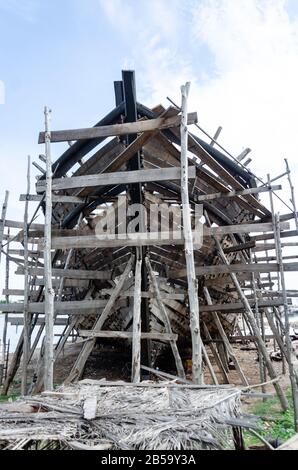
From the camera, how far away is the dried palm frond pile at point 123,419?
2283 mm

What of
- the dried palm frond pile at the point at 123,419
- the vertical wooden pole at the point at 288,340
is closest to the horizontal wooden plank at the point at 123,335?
the vertical wooden pole at the point at 288,340

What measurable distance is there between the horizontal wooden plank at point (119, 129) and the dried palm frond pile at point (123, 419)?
3.71m

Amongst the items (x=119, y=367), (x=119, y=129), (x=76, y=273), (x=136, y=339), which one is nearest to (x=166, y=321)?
(x=136, y=339)

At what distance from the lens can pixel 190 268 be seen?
16.1 feet

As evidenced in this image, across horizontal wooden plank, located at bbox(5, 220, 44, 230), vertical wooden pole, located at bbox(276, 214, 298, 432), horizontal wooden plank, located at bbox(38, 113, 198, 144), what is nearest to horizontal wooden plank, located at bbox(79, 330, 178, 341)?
vertical wooden pole, located at bbox(276, 214, 298, 432)

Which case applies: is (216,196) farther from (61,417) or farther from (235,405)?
(61,417)

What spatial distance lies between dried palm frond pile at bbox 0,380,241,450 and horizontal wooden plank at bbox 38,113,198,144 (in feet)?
12.2

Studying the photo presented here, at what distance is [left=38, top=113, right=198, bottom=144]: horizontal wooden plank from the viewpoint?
521 centimetres

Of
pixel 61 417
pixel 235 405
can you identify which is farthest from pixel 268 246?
pixel 61 417

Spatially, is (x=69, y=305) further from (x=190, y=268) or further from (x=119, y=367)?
(x=119, y=367)

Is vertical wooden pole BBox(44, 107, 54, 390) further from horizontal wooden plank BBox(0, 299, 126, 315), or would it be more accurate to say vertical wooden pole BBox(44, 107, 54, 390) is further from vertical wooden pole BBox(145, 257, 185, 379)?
vertical wooden pole BBox(145, 257, 185, 379)

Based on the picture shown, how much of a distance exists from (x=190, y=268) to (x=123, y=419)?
263 cm

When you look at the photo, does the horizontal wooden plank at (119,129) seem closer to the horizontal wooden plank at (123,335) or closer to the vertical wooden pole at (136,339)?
the vertical wooden pole at (136,339)
